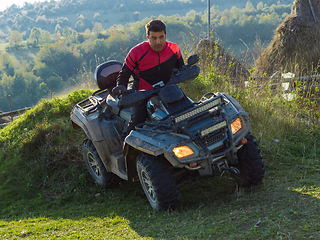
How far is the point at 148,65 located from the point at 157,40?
0.38 m

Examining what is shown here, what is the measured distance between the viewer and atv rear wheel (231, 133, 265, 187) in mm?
3977

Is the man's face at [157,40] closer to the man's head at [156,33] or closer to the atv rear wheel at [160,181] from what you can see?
the man's head at [156,33]

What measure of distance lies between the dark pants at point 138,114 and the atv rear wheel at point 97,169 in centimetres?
104

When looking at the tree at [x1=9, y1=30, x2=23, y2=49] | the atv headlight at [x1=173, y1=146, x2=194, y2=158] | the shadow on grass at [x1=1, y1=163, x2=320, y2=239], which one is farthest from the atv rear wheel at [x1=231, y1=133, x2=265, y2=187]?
the tree at [x1=9, y1=30, x2=23, y2=49]

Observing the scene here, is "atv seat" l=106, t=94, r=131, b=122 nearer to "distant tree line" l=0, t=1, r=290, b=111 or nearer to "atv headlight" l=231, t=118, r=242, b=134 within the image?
"atv headlight" l=231, t=118, r=242, b=134

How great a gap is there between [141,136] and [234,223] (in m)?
1.41

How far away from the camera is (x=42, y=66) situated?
263 ft

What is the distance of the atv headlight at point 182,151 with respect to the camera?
3479 mm

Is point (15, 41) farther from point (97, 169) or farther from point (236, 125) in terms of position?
point (236, 125)

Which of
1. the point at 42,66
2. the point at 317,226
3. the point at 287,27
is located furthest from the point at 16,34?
the point at 317,226

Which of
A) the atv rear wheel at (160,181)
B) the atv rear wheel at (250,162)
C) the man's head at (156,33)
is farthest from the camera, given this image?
the man's head at (156,33)

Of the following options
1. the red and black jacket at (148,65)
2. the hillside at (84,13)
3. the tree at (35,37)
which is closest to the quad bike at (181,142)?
the red and black jacket at (148,65)

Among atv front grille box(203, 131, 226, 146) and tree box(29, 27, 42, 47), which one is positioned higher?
atv front grille box(203, 131, 226, 146)

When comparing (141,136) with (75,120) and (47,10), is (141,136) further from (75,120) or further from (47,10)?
(47,10)
